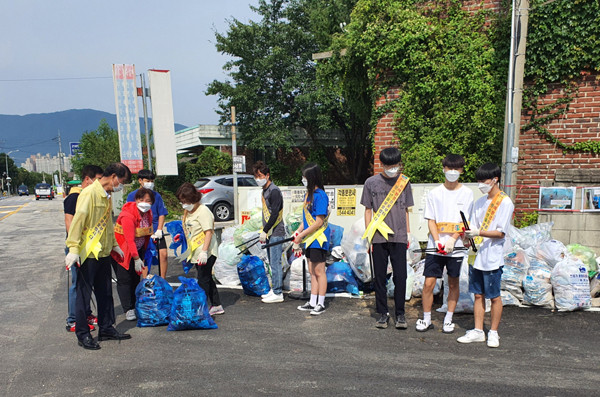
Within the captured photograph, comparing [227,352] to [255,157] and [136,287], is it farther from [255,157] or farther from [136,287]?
[255,157]

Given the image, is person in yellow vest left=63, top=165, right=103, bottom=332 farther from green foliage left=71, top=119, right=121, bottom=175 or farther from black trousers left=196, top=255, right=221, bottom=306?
green foliage left=71, top=119, right=121, bottom=175

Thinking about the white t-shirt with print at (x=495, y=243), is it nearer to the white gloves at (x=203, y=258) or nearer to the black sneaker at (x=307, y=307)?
the black sneaker at (x=307, y=307)

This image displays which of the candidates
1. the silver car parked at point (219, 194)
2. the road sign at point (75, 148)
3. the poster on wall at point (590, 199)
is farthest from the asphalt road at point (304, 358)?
the road sign at point (75, 148)

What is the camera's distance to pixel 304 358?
12.7 ft

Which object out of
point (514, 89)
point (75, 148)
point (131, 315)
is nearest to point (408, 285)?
point (131, 315)

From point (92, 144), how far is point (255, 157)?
62.8 ft

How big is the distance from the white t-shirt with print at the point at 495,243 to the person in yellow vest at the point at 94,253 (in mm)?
3593

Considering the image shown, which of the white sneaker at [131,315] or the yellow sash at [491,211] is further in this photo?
the white sneaker at [131,315]

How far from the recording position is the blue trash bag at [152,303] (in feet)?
15.5

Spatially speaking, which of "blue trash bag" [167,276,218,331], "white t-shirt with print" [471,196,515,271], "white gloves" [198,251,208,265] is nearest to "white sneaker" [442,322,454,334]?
"white t-shirt with print" [471,196,515,271]

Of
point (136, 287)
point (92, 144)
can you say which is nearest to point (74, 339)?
point (136, 287)

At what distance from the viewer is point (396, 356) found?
12.7ft

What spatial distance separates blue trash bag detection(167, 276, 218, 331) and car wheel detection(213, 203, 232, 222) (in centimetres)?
1019

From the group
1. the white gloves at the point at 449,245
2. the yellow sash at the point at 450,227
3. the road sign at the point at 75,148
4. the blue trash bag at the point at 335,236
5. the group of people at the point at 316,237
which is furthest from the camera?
the road sign at the point at 75,148
